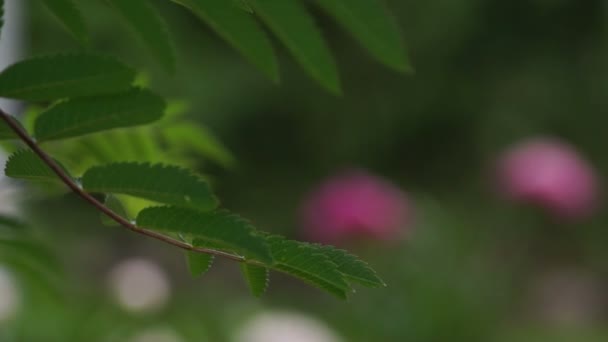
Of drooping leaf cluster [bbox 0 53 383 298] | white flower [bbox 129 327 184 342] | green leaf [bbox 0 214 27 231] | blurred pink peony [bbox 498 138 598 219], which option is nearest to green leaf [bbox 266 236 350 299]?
drooping leaf cluster [bbox 0 53 383 298]


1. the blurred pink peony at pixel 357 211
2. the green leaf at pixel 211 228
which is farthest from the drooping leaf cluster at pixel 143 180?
the blurred pink peony at pixel 357 211

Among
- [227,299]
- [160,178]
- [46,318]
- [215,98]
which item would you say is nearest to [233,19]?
[160,178]

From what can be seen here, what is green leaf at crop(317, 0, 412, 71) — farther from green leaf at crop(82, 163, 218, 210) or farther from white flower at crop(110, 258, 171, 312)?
white flower at crop(110, 258, 171, 312)

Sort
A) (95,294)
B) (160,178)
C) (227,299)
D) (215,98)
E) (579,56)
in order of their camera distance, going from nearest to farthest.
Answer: (160,178) → (95,294) → (227,299) → (215,98) → (579,56)

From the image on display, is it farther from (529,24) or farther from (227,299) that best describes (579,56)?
(227,299)

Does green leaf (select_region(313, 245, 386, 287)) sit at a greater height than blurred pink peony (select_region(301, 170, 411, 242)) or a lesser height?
lesser

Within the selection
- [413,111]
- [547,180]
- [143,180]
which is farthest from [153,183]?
[413,111]

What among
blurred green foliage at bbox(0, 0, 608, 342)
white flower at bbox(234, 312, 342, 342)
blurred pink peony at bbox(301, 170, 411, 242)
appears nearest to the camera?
white flower at bbox(234, 312, 342, 342)

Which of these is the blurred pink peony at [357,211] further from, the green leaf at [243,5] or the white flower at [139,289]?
the green leaf at [243,5]
